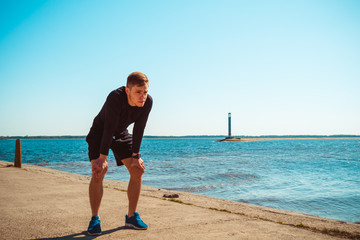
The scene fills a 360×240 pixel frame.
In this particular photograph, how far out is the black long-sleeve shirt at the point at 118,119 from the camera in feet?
9.06

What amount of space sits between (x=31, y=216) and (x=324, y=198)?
7.62 meters

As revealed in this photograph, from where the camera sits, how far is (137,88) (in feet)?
9.23

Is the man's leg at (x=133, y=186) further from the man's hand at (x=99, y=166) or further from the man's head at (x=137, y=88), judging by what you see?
the man's head at (x=137, y=88)

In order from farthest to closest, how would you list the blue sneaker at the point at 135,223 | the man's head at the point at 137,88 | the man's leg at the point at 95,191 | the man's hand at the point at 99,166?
the blue sneaker at the point at 135,223 → the man's leg at the point at 95,191 → the man's head at the point at 137,88 → the man's hand at the point at 99,166

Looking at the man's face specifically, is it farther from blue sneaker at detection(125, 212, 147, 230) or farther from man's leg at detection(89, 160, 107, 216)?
blue sneaker at detection(125, 212, 147, 230)

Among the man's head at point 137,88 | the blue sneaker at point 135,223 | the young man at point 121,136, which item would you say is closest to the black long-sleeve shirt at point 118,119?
the young man at point 121,136

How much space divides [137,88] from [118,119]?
0.38m

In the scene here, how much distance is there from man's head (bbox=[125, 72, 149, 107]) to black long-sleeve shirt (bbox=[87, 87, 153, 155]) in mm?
104

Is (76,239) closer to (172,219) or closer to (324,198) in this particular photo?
(172,219)

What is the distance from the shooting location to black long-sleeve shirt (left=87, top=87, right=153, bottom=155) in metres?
2.76

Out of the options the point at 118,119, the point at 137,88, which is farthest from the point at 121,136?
the point at 137,88

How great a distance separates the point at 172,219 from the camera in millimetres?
3547

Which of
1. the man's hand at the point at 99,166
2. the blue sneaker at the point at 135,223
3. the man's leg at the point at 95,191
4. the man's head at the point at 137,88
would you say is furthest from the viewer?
the blue sneaker at the point at 135,223

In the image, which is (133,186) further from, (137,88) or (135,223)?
(137,88)
